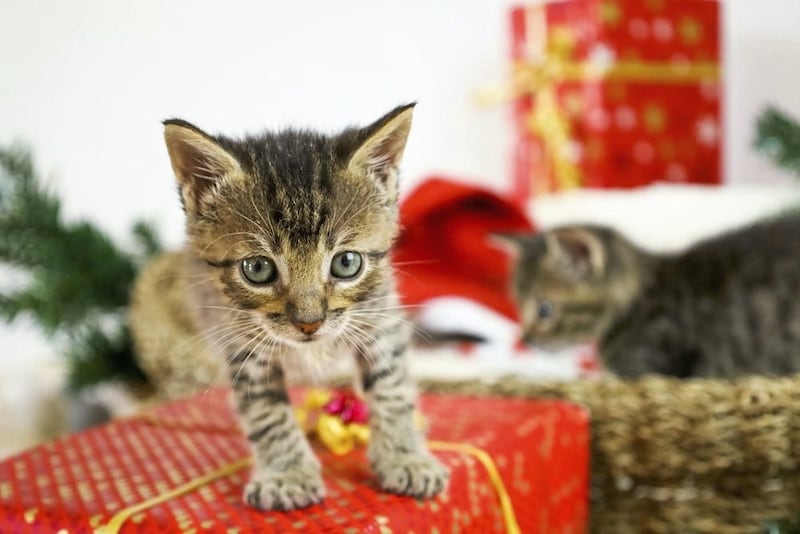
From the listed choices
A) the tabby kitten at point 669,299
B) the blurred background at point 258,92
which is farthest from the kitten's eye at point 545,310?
the blurred background at point 258,92

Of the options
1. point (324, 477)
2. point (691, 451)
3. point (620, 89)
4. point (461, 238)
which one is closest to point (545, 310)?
point (461, 238)

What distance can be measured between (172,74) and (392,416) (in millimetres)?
717

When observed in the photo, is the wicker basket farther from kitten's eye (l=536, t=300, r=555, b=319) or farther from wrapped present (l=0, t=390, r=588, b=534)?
kitten's eye (l=536, t=300, r=555, b=319)

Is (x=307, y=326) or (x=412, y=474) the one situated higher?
(x=307, y=326)

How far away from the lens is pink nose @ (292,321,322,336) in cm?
59

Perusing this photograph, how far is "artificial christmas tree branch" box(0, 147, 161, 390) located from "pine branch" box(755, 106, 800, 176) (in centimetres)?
112

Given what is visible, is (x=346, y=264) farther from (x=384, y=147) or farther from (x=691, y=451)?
(x=691, y=451)

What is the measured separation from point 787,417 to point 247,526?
25.4 inches

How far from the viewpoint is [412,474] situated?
0.67 meters

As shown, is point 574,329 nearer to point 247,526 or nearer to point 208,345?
point 208,345

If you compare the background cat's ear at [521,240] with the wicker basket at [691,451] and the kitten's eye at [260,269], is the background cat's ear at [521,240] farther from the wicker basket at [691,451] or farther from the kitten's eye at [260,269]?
the kitten's eye at [260,269]

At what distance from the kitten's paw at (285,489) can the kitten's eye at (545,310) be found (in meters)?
0.74

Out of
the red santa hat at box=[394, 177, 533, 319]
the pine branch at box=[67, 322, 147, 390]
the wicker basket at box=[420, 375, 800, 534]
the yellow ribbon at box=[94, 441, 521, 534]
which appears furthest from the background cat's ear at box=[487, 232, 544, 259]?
the pine branch at box=[67, 322, 147, 390]

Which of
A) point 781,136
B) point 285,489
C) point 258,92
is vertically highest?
point 258,92
